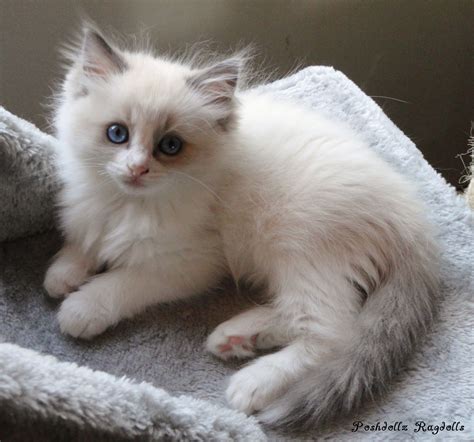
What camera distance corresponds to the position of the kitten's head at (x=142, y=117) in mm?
1383

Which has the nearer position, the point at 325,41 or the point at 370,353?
the point at 370,353

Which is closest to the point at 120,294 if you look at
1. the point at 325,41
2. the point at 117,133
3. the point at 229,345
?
the point at 229,345

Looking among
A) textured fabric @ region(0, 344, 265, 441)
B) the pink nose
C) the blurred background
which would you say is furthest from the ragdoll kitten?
the blurred background

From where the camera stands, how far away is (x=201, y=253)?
158 centimetres

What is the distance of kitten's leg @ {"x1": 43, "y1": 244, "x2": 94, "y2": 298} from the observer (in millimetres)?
1586

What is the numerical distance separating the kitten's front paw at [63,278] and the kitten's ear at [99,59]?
50 centimetres

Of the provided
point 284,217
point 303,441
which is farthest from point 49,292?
point 303,441

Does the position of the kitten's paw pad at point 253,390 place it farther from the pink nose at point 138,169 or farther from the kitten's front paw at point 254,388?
the pink nose at point 138,169

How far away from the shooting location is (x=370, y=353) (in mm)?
1340

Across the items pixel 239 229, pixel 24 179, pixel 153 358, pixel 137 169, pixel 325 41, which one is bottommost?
pixel 153 358

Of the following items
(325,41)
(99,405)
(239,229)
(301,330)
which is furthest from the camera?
(325,41)

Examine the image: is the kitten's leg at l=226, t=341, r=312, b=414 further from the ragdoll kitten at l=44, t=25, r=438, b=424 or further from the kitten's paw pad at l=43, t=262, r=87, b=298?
the kitten's paw pad at l=43, t=262, r=87, b=298

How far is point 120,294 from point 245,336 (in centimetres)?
33

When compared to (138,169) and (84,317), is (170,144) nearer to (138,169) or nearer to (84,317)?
(138,169)
